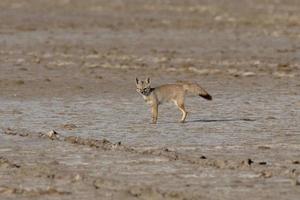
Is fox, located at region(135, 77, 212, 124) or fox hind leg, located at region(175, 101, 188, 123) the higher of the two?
fox, located at region(135, 77, 212, 124)

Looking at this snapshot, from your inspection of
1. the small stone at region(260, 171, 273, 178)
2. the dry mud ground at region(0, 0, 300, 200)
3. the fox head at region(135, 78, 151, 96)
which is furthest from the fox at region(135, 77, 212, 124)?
the small stone at region(260, 171, 273, 178)

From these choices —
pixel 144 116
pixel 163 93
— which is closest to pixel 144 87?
pixel 163 93

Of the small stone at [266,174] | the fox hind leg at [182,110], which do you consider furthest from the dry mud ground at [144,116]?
the fox hind leg at [182,110]

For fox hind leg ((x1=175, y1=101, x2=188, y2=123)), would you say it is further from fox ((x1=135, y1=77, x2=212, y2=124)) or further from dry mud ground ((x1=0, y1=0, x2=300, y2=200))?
dry mud ground ((x1=0, y1=0, x2=300, y2=200))

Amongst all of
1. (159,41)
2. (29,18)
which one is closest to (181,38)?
(159,41)

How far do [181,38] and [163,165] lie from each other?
69.8ft

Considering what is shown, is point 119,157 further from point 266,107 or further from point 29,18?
point 29,18

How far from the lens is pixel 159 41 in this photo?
31828 millimetres

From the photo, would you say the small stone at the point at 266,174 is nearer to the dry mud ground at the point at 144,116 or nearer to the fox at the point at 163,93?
the dry mud ground at the point at 144,116

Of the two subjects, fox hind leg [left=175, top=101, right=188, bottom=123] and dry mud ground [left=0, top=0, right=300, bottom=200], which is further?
fox hind leg [left=175, top=101, right=188, bottom=123]

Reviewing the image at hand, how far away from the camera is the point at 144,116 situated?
16.3 metres

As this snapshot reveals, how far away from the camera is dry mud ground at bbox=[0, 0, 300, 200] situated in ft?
35.6

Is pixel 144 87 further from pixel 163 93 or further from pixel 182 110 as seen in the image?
pixel 182 110

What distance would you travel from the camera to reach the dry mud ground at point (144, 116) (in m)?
10.9
